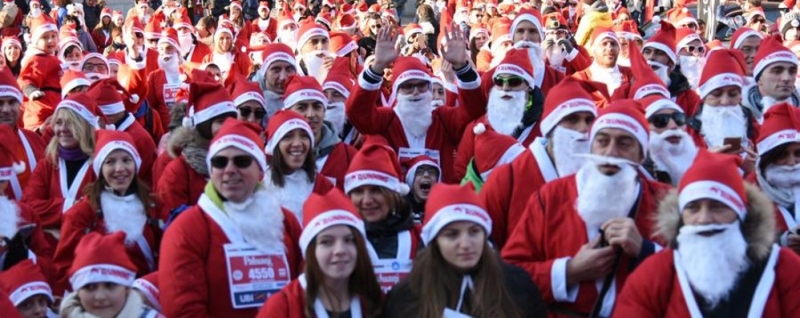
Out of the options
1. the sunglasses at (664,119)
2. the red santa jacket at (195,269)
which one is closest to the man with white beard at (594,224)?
the sunglasses at (664,119)

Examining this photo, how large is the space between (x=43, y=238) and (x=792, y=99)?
5.19m

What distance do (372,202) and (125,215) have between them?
1.64 meters

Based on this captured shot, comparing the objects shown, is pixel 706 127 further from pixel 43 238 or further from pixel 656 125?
pixel 43 238

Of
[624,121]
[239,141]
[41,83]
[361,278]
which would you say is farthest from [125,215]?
[41,83]

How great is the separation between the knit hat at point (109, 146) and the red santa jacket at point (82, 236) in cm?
27

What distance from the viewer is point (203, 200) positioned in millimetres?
5820

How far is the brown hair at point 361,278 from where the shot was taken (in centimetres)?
523

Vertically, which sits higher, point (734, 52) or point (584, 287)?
point (734, 52)

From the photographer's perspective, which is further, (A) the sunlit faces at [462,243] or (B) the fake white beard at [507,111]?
(B) the fake white beard at [507,111]

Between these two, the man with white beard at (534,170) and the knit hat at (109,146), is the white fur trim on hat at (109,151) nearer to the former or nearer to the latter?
the knit hat at (109,146)

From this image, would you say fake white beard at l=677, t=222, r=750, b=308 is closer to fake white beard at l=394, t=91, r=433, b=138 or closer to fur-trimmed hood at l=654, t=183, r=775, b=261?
fur-trimmed hood at l=654, t=183, r=775, b=261

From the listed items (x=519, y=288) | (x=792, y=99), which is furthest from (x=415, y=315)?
(x=792, y=99)

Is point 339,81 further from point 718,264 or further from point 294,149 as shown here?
point 718,264

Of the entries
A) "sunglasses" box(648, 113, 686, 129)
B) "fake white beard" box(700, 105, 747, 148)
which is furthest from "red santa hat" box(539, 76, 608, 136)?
"fake white beard" box(700, 105, 747, 148)
